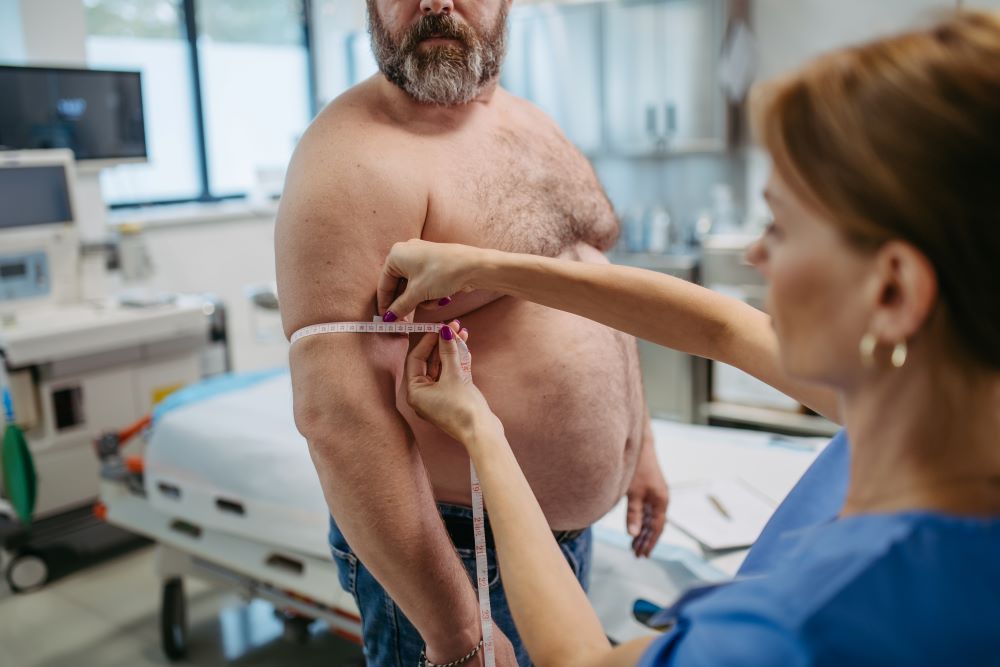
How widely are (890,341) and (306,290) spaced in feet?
2.28

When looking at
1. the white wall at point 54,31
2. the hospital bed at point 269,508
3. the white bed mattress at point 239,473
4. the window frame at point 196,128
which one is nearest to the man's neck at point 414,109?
the hospital bed at point 269,508

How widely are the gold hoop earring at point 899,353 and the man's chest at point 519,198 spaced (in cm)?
A: 63

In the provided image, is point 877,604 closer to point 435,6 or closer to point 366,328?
point 366,328

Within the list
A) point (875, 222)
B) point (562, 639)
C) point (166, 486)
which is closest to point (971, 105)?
point (875, 222)

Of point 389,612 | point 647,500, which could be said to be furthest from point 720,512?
point 389,612

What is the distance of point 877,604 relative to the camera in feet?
2.19

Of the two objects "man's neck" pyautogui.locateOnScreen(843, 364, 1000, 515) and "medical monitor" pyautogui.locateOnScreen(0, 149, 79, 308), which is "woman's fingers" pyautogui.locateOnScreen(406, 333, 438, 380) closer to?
"man's neck" pyautogui.locateOnScreen(843, 364, 1000, 515)

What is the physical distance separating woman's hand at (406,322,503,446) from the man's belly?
0.09 meters

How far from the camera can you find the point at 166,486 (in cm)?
253

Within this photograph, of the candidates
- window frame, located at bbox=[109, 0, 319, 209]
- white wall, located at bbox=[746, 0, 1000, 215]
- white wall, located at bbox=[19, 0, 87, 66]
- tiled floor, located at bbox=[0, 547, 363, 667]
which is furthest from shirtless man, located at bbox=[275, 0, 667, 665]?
window frame, located at bbox=[109, 0, 319, 209]

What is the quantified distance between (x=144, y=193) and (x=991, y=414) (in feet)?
16.6

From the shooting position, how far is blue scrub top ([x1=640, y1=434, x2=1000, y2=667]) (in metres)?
0.66

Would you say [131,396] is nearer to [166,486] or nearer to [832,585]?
[166,486]

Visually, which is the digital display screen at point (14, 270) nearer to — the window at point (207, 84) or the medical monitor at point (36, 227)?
the medical monitor at point (36, 227)
